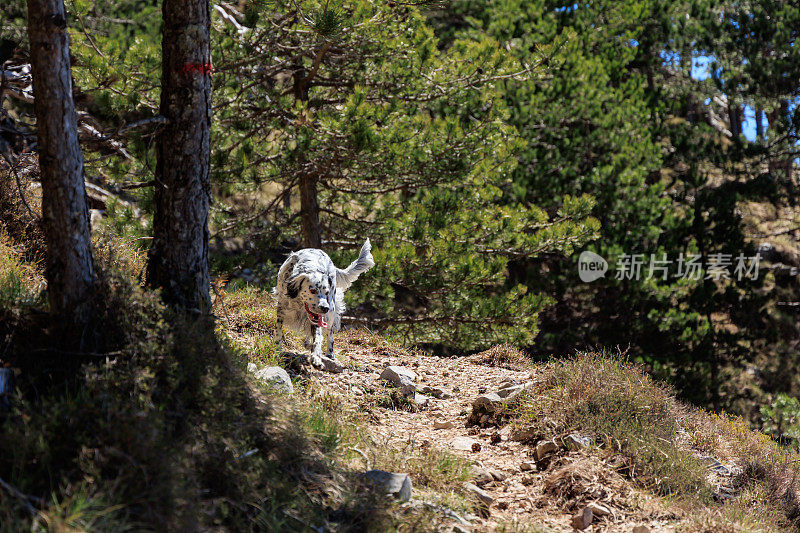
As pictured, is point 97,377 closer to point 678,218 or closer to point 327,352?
point 327,352

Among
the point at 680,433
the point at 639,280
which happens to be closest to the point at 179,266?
the point at 680,433

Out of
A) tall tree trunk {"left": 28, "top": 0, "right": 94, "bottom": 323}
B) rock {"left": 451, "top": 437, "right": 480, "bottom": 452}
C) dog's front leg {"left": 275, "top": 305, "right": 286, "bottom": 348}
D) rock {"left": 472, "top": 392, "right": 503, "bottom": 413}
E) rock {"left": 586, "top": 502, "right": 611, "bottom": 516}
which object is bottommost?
rock {"left": 586, "top": 502, "right": 611, "bottom": 516}

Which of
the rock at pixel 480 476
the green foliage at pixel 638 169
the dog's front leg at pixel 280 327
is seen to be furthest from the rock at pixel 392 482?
the green foliage at pixel 638 169

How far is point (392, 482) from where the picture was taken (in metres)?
4.18

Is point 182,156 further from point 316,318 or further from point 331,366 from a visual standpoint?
point 331,366

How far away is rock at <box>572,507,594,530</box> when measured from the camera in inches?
180

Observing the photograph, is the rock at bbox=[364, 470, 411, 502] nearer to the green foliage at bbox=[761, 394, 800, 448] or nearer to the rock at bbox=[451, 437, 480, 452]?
the rock at bbox=[451, 437, 480, 452]

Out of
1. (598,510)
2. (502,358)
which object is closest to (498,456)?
(598,510)

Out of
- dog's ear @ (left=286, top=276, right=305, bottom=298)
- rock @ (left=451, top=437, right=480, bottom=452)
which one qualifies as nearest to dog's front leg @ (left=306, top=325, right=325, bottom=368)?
dog's ear @ (left=286, top=276, right=305, bottom=298)

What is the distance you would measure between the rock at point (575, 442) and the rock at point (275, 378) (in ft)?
7.71

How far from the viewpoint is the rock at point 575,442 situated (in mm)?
5391

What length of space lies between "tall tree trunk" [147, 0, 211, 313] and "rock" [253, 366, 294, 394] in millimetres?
734

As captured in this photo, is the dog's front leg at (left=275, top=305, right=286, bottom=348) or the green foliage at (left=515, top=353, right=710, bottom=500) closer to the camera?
the green foliage at (left=515, top=353, right=710, bottom=500)

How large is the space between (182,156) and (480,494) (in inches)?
130
